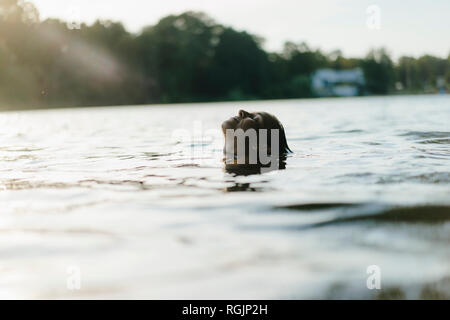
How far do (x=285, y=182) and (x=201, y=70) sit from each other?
A: 248ft

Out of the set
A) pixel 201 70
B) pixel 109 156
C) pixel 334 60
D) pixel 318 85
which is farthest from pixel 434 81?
pixel 109 156

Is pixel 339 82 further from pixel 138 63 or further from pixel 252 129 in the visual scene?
pixel 252 129

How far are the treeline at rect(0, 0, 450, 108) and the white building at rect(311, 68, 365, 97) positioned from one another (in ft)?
16.7

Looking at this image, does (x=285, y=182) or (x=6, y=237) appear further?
(x=285, y=182)

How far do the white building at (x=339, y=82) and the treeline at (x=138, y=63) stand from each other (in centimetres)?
509

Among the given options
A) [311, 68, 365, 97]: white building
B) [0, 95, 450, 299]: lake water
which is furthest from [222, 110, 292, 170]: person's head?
[311, 68, 365, 97]: white building

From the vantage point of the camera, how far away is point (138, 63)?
6831 centimetres

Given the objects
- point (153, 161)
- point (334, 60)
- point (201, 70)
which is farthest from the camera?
point (334, 60)

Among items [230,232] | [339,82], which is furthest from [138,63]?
[230,232]

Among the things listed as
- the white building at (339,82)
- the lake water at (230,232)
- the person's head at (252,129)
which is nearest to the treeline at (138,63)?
the white building at (339,82)

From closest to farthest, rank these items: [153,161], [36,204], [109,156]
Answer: [36,204]
[153,161]
[109,156]

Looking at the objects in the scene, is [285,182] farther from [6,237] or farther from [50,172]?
[50,172]

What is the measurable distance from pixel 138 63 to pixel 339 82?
206 feet

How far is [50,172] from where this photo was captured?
5664 mm
